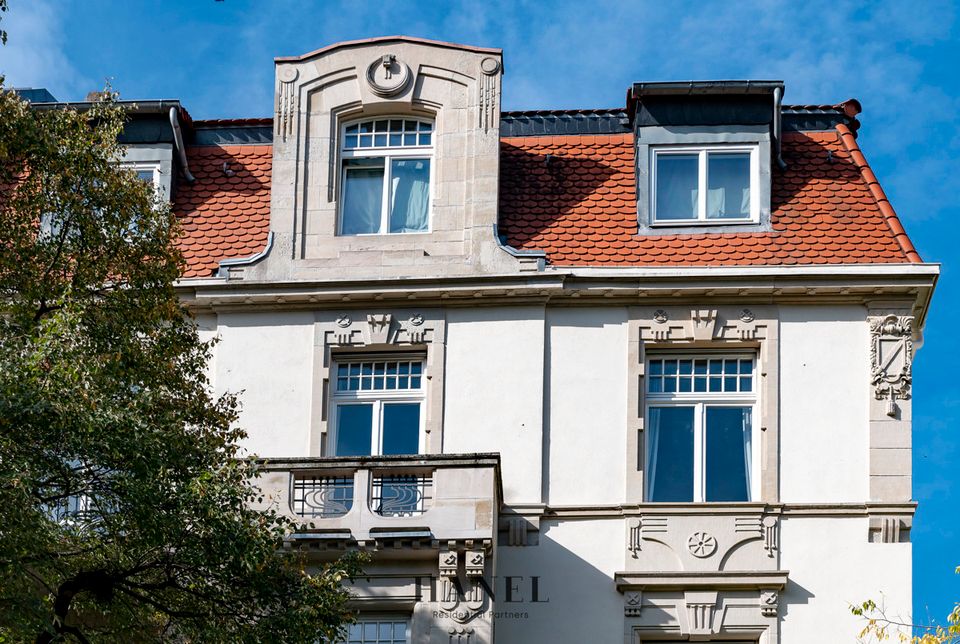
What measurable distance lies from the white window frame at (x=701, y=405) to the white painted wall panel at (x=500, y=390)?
5.15 feet

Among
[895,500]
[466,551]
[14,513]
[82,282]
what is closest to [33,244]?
[82,282]

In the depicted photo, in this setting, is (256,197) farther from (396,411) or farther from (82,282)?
(82,282)

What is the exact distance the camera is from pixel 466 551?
2777 centimetres

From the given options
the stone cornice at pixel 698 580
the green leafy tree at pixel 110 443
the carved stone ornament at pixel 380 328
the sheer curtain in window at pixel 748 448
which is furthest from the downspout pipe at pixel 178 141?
the stone cornice at pixel 698 580

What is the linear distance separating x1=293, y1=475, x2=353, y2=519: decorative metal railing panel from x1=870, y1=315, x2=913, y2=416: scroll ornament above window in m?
7.70

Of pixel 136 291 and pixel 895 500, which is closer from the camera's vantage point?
pixel 136 291

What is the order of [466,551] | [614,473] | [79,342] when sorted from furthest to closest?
[614,473]
[466,551]
[79,342]

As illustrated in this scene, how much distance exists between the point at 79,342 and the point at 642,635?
371 inches

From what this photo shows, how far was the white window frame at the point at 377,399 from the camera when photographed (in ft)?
101

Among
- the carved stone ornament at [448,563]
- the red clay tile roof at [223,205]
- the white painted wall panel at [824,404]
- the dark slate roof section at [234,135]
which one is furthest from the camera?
the dark slate roof section at [234,135]

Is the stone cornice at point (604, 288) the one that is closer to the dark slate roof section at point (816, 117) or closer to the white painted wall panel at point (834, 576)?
the white painted wall panel at point (834, 576)

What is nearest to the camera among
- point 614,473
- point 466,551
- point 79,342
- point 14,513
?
point 14,513

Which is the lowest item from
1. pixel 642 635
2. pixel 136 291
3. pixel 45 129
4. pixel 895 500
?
pixel 642 635

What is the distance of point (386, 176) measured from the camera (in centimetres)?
3253
